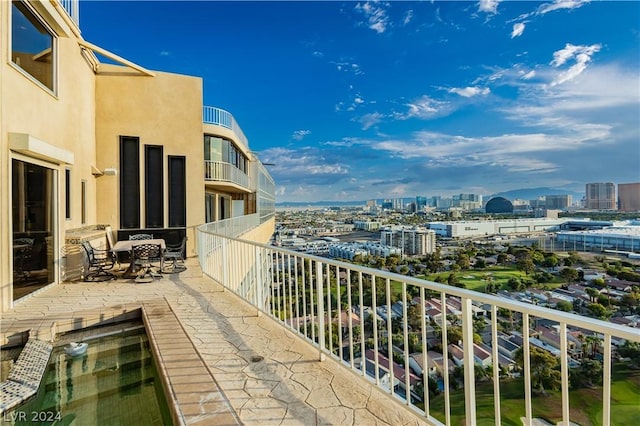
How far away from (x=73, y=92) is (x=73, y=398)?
304 inches

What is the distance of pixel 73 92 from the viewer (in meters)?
7.89

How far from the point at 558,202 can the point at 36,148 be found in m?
17.5

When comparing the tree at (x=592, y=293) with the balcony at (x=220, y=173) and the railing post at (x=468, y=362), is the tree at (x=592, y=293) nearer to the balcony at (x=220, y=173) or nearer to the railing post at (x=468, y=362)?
the railing post at (x=468, y=362)

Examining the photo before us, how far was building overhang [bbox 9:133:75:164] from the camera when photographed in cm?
513

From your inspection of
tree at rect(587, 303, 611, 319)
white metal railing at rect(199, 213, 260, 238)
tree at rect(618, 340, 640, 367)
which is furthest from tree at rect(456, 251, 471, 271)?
tree at rect(618, 340, 640, 367)

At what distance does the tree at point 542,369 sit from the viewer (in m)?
1.60

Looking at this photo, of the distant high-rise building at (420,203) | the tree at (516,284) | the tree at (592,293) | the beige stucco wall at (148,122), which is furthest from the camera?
the distant high-rise building at (420,203)

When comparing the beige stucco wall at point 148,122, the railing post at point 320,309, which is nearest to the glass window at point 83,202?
the beige stucco wall at point 148,122

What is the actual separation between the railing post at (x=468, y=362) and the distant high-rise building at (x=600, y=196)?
11977 mm

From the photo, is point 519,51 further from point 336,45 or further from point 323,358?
point 323,358

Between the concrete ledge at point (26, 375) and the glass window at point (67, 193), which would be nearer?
the concrete ledge at point (26, 375)

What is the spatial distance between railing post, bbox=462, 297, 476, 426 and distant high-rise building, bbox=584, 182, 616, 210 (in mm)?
11977

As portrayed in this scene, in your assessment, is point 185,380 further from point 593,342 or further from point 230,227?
point 230,227

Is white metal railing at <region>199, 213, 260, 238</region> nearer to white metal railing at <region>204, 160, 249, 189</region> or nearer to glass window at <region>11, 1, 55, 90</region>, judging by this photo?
white metal railing at <region>204, 160, 249, 189</region>
